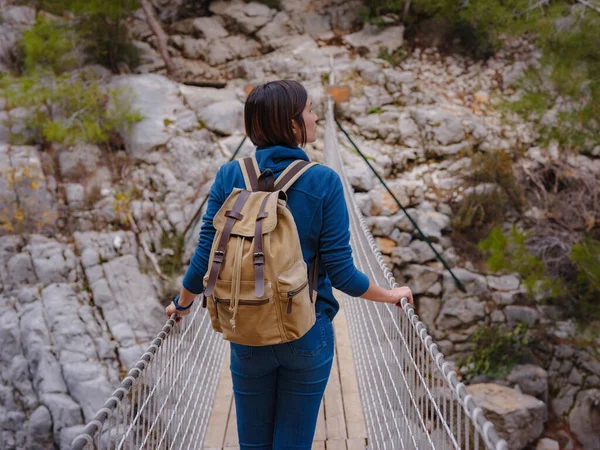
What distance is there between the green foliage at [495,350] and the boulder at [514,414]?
38 cm

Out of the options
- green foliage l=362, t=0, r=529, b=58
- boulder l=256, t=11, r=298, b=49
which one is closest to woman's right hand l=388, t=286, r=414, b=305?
green foliage l=362, t=0, r=529, b=58

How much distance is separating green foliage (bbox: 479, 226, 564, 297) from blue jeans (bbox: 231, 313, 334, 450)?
16.3 feet

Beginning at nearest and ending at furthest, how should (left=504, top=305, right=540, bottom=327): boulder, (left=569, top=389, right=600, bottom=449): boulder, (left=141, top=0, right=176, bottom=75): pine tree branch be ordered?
1. (left=569, top=389, right=600, bottom=449): boulder
2. (left=504, top=305, right=540, bottom=327): boulder
3. (left=141, top=0, right=176, bottom=75): pine tree branch

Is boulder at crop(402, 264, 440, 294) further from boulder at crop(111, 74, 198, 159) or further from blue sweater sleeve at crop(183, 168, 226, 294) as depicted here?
blue sweater sleeve at crop(183, 168, 226, 294)

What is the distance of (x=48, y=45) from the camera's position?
295 inches

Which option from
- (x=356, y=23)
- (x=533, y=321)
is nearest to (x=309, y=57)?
(x=356, y=23)

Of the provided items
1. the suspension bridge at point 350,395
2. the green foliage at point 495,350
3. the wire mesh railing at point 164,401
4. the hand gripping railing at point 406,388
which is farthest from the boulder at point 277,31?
the wire mesh railing at point 164,401

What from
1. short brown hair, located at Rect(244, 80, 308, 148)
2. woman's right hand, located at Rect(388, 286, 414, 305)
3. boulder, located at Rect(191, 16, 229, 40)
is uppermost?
short brown hair, located at Rect(244, 80, 308, 148)

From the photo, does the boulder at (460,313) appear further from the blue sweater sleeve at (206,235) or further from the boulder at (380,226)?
the blue sweater sleeve at (206,235)

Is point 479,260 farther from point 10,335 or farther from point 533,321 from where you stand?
point 10,335

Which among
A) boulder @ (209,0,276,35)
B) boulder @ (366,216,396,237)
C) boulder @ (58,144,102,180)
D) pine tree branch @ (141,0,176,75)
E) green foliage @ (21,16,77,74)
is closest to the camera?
boulder @ (366,216,396,237)

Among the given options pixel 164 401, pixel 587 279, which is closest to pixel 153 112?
pixel 587 279

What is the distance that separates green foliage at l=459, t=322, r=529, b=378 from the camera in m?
5.84

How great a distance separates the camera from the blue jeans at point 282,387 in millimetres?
1183
